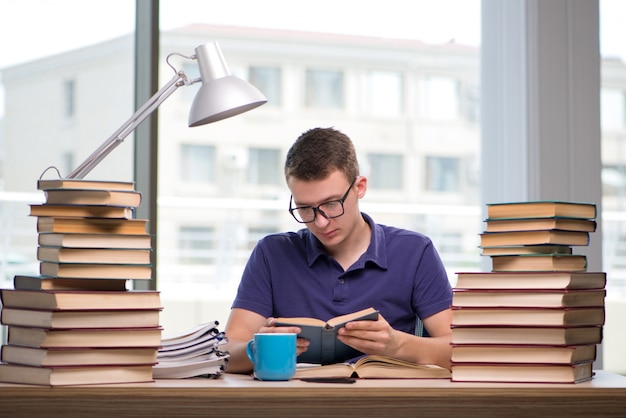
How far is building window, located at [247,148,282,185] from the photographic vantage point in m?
15.2

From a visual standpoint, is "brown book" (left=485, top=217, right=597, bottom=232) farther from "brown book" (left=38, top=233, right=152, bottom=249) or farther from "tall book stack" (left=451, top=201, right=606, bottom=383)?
"brown book" (left=38, top=233, right=152, bottom=249)

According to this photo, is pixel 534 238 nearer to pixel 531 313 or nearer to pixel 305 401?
pixel 531 313

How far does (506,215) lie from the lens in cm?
159

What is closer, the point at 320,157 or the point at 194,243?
the point at 320,157

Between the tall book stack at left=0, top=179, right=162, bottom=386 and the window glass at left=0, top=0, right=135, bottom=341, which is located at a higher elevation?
the window glass at left=0, top=0, right=135, bottom=341

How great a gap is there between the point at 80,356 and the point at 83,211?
253 mm

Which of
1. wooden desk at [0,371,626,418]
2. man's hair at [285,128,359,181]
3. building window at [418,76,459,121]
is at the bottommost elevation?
wooden desk at [0,371,626,418]

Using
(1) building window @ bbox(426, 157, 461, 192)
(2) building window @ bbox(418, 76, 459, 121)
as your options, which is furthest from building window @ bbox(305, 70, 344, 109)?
(1) building window @ bbox(426, 157, 461, 192)

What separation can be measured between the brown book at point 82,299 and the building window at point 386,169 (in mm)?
13855

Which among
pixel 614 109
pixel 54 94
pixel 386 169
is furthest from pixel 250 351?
pixel 386 169

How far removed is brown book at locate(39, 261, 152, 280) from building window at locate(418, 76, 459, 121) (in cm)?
1344

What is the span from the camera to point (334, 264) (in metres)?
1.96

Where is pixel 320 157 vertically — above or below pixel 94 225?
above

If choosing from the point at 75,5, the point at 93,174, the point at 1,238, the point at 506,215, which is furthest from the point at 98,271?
the point at 1,238
